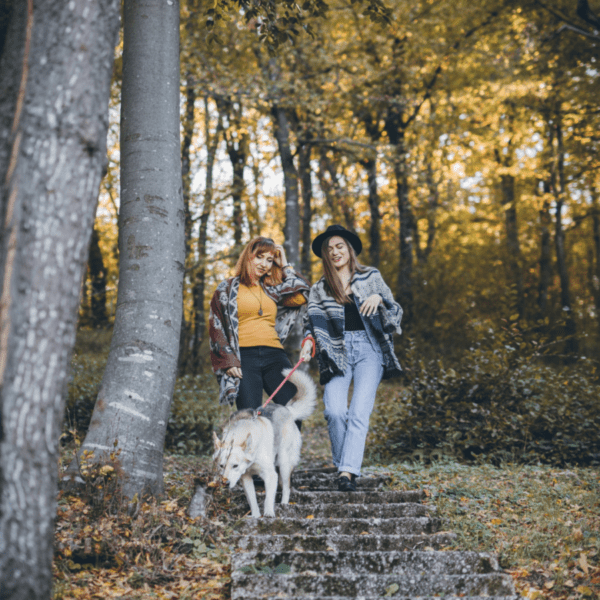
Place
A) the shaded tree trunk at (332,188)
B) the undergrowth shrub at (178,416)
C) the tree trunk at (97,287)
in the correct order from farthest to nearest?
the shaded tree trunk at (332,188) < the tree trunk at (97,287) < the undergrowth shrub at (178,416)

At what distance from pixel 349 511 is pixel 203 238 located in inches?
390

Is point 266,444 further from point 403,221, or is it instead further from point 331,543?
point 403,221

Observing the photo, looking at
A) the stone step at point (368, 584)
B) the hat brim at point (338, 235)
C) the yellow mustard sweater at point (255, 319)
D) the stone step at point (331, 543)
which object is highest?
the hat brim at point (338, 235)

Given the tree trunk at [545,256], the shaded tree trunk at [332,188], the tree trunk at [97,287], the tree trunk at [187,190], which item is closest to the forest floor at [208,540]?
the tree trunk at [187,190]

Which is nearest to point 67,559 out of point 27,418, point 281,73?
point 27,418

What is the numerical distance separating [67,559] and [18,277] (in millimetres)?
1816

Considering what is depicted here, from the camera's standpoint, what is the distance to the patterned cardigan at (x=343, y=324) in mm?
4688

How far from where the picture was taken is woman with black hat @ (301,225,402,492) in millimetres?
4516

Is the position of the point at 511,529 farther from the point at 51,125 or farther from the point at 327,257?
the point at 51,125

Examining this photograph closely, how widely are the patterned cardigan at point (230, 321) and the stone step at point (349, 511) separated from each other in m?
1.00

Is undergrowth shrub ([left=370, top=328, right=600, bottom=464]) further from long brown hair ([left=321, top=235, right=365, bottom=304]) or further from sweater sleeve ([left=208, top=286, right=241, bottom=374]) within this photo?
sweater sleeve ([left=208, top=286, right=241, bottom=374])

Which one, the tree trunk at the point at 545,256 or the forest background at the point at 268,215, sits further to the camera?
the tree trunk at the point at 545,256

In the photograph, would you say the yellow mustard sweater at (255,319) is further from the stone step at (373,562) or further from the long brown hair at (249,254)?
the stone step at (373,562)

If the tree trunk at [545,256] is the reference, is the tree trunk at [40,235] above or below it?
below
